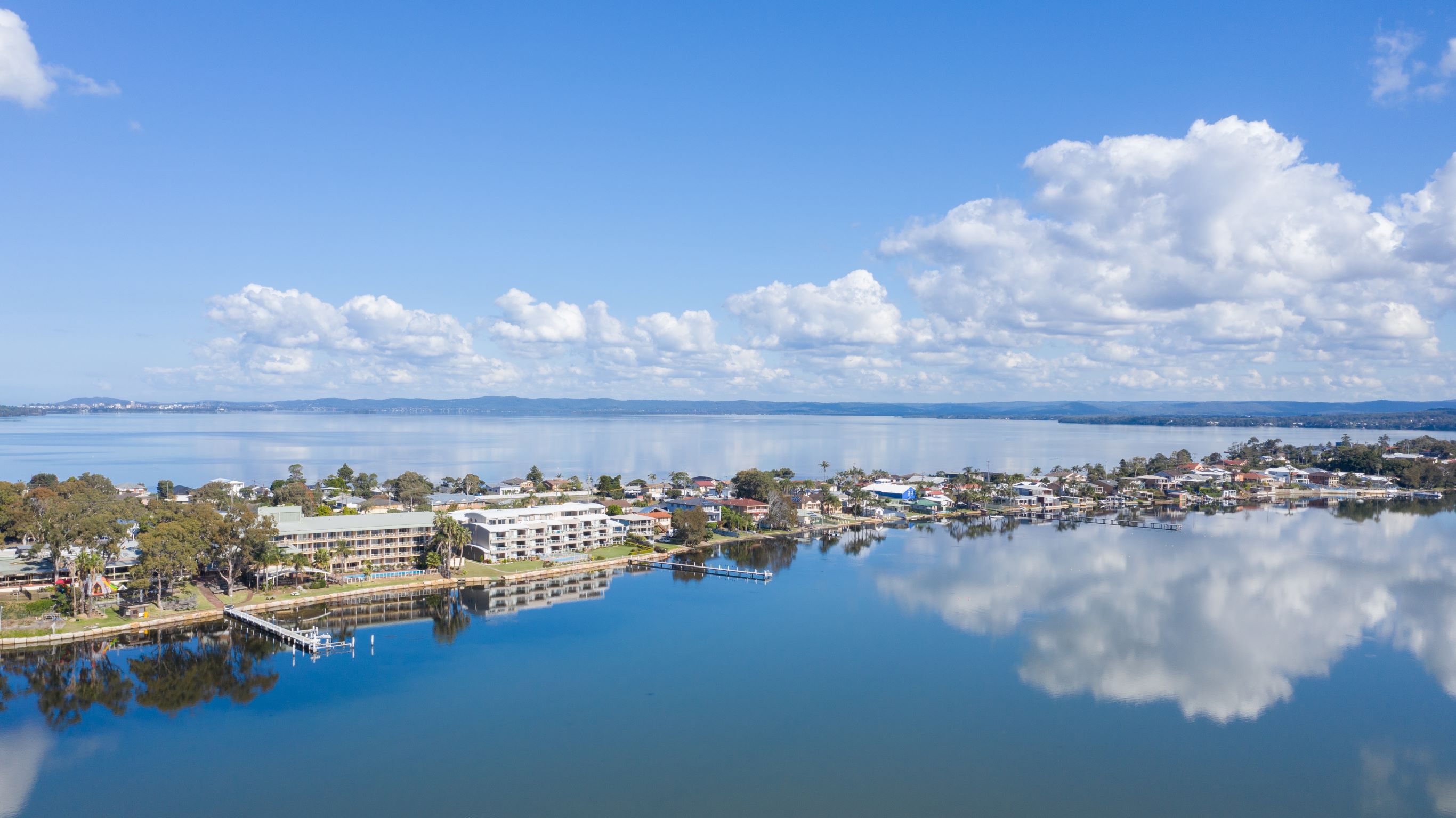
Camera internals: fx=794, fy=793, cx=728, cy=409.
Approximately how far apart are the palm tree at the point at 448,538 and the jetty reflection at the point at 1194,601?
1808cm

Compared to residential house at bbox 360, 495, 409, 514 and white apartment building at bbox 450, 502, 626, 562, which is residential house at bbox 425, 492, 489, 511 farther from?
white apartment building at bbox 450, 502, 626, 562

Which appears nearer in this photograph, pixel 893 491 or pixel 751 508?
pixel 751 508

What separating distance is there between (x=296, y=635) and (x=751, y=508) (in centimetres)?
3053

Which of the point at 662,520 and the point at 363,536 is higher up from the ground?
the point at 363,536

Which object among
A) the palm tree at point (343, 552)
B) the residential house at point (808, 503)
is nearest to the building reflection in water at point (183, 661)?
the palm tree at point (343, 552)

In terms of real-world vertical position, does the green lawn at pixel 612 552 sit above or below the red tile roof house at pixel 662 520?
below

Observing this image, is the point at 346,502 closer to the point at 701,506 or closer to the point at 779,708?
the point at 701,506

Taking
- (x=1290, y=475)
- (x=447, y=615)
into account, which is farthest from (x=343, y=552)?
(x=1290, y=475)

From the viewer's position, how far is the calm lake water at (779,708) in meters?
15.6

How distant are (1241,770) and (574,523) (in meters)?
29.2

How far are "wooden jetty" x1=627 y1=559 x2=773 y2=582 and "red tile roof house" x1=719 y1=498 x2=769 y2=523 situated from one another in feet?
38.5

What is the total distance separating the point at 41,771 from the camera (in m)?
16.0

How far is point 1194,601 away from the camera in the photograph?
30641 mm

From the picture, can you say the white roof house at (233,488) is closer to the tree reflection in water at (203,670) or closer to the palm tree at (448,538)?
the palm tree at (448,538)
